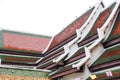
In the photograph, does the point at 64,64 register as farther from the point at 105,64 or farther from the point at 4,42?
the point at 4,42

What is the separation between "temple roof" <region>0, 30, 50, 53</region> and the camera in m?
20.9

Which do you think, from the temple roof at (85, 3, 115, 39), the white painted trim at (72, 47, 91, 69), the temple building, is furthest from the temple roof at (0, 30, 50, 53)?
the white painted trim at (72, 47, 91, 69)

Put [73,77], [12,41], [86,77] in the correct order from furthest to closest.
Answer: [12,41], [73,77], [86,77]

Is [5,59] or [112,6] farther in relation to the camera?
[5,59]

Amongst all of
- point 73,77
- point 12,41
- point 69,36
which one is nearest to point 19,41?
point 12,41

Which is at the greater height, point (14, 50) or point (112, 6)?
point (112, 6)

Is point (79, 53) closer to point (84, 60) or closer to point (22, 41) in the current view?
point (84, 60)

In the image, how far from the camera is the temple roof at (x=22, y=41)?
20.9m

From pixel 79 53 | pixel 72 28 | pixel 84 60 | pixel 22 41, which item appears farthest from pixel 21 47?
pixel 84 60

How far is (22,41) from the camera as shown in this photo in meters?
22.4

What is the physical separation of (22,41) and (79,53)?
28.5 feet

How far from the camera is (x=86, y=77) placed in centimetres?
1385

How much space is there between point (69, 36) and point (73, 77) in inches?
173

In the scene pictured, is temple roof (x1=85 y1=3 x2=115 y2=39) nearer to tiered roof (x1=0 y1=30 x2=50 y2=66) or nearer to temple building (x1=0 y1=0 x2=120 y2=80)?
temple building (x1=0 y1=0 x2=120 y2=80)
